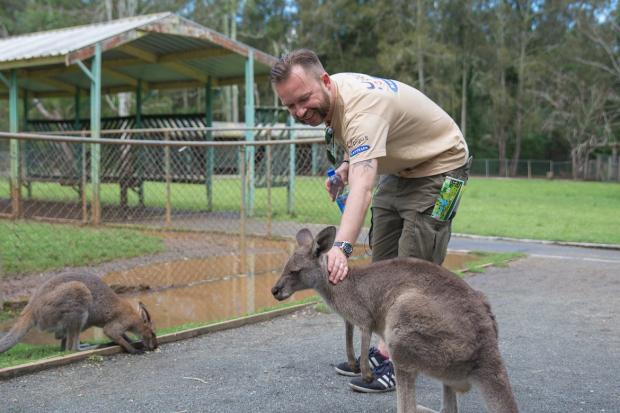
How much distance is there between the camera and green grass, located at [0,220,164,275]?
789 cm

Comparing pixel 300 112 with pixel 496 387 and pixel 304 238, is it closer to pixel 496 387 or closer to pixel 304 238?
pixel 304 238

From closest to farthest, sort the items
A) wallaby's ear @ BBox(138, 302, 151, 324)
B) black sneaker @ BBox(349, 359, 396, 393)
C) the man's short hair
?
1. the man's short hair
2. black sneaker @ BBox(349, 359, 396, 393)
3. wallaby's ear @ BBox(138, 302, 151, 324)

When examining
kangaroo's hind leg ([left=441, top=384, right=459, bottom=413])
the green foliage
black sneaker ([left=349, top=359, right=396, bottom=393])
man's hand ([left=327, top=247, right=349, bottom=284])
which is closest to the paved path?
black sneaker ([left=349, top=359, right=396, bottom=393])

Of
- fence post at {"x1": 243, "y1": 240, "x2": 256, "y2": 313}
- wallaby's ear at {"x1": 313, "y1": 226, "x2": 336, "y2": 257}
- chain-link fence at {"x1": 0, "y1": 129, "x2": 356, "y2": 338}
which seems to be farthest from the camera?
chain-link fence at {"x1": 0, "y1": 129, "x2": 356, "y2": 338}

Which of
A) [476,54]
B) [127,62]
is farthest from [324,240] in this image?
[476,54]

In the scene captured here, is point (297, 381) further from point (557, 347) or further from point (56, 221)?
point (56, 221)

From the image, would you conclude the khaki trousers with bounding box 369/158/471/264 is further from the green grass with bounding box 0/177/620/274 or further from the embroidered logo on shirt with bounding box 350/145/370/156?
the green grass with bounding box 0/177/620/274

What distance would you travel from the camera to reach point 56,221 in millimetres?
10141

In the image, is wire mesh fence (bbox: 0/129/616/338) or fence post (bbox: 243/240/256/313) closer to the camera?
fence post (bbox: 243/240/256/313)

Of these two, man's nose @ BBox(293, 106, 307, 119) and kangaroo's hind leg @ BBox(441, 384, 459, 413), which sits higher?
man's nose @ BBox(293, 106, 307, 119)

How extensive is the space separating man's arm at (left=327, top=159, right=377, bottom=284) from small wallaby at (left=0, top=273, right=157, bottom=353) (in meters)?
2.24

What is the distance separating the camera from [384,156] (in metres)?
3.38

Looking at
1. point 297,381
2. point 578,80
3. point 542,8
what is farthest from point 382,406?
point 542,8

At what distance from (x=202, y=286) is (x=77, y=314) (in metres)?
2.74
